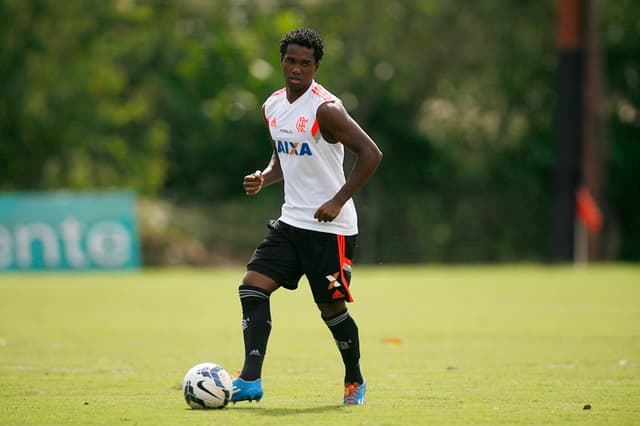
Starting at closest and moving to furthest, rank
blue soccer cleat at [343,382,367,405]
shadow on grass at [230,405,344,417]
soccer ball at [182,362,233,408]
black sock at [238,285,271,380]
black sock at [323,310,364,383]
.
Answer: shadow on grass at [230,405,344,417]
soccer ball at [182,362,233,408]
black sock at [238,285,271,380]
blue soccer cleat at [343,382,367,405]
black sock at [323,310,364,383]

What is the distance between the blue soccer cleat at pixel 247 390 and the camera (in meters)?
8.16

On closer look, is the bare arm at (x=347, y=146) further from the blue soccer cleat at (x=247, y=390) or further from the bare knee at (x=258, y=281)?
the blue soccer cleat at (x=247, y=390)

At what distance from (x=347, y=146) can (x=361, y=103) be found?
4087cm

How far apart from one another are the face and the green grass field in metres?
2.22

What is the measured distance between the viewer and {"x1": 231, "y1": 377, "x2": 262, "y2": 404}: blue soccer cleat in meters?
8.16

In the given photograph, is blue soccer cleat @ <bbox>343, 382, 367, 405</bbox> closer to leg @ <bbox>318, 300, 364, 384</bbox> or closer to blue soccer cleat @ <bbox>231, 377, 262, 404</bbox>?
leg @ <bbox>318, 300, 364, 384</bbox>

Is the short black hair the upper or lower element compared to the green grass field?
upper

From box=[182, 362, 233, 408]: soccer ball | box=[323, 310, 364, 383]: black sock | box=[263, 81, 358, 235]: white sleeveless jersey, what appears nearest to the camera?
box=[182, 362, 233, 408]: soccer ball

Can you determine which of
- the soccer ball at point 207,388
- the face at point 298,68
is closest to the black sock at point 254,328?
the soccer ball at point 207,388

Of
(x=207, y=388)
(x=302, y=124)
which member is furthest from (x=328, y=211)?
(x=207, y=388)

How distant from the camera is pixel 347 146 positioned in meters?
A: 8.20

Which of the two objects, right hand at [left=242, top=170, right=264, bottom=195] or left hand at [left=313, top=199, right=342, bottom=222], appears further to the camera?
right hand at [left=242, top=170, right=264, bottom=195]

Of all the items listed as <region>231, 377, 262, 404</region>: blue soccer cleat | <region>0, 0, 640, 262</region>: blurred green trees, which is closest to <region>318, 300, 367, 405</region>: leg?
<region>231, 377, 262, 404</region>: blue soccer cleat

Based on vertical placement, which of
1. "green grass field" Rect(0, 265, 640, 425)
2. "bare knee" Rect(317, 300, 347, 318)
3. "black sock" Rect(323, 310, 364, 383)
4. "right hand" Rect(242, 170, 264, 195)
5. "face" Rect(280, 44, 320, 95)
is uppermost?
"face" Rect(280, 44, 320, 95)
